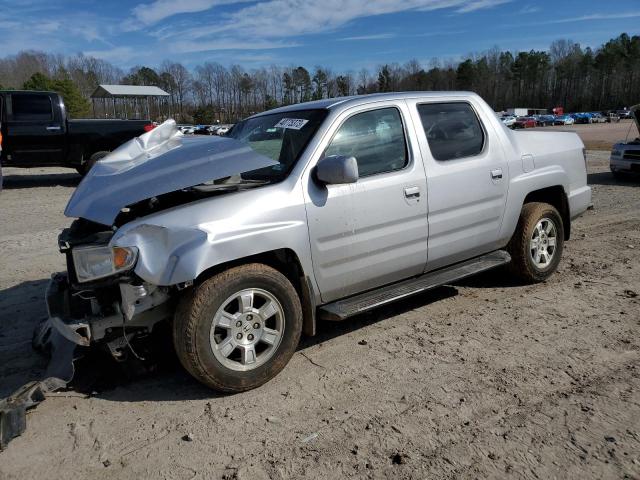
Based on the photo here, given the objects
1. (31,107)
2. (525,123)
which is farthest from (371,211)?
(525,123)

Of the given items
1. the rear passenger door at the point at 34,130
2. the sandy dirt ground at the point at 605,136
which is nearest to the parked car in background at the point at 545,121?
the sandy dirt ground at the point at 605,136

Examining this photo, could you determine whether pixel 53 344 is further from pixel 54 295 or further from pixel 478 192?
pixel 478 192

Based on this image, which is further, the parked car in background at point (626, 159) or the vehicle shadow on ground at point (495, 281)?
the parked car in background at point (626, 159)

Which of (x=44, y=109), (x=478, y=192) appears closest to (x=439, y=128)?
(x=478, y=192)

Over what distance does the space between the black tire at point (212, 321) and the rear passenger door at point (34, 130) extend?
1129cm

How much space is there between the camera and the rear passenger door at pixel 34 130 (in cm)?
1236

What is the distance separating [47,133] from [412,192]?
11405 mm

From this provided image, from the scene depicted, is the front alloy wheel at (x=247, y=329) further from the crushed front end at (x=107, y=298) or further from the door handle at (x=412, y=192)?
the door handle at (x=412, y=192)

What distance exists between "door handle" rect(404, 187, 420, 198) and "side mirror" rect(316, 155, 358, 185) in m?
0.64

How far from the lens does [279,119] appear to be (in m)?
4.41

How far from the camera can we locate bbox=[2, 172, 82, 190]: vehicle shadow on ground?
44.2ft

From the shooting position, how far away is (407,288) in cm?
417

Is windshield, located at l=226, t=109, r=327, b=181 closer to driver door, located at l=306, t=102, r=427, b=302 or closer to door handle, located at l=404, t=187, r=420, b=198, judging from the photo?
driver door, located at l=306, t=102, r=427, b=302

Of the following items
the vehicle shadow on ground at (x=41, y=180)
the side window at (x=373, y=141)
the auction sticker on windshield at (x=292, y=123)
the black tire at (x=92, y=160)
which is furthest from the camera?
the vehicle shadow on ground at (x=41, y=180)
